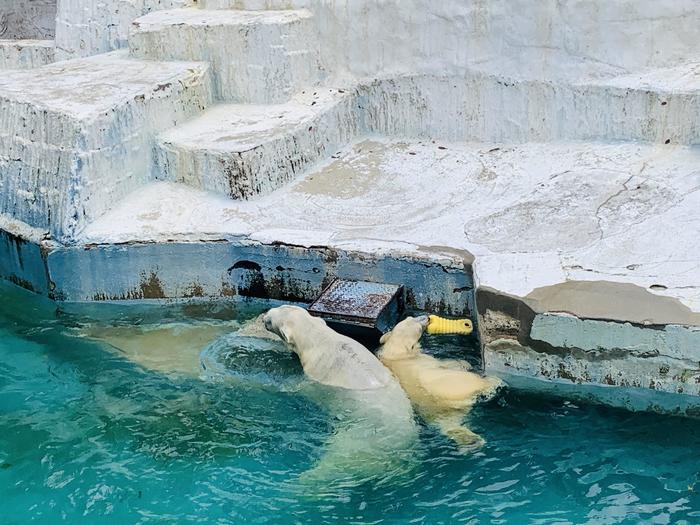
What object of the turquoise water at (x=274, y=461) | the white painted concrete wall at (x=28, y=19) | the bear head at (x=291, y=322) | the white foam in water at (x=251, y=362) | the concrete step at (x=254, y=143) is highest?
the white painted concrete wall at (x=28, y=19)

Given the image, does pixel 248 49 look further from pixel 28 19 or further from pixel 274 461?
pixel 28 19

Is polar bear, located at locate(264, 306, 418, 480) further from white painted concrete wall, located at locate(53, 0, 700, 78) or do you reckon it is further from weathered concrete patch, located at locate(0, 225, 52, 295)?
white painted concrete wall, located at locate(53, 0, 700, 78)

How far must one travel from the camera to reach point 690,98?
7559 mm

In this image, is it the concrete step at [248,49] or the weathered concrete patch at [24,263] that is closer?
the weathered concrete patch at [24,263]

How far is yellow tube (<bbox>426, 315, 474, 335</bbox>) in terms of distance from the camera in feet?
21.7

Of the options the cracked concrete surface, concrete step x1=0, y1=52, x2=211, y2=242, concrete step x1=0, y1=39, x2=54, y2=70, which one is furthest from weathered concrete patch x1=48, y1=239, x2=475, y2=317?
concrete step x1=0, y1=39, x2=54, y2=70

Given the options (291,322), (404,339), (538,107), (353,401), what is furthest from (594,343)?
(538,107)

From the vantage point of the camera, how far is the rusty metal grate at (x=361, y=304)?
653 cm

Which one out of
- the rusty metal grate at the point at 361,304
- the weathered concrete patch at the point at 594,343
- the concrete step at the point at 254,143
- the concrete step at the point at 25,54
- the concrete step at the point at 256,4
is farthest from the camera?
the concrete step at the point at 25,54

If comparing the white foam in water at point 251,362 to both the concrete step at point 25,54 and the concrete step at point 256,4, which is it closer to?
the concrete step at point 256,4

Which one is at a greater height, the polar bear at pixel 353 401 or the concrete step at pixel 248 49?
the concrete step at pixel 248 49

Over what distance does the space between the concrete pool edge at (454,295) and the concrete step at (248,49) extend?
2.18 meters

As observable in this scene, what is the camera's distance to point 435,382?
19.4 ft

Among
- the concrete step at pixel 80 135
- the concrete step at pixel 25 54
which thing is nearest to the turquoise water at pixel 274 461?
the concrete step at pixel 80 135
